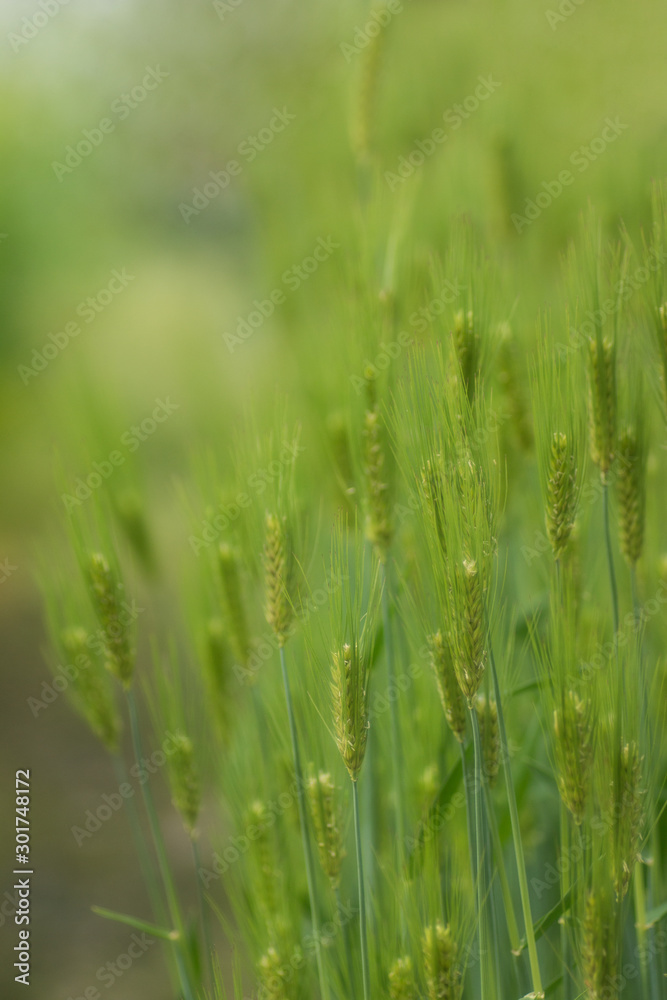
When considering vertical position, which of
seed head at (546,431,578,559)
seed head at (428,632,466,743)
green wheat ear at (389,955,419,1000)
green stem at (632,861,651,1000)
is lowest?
green wheat ear at (389,955,419,1000)

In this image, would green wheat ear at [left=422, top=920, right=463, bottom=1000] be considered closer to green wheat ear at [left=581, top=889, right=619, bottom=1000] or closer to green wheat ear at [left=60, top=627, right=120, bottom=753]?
green wheat ear at [left=581, top=889, right=619, bottom=1000]

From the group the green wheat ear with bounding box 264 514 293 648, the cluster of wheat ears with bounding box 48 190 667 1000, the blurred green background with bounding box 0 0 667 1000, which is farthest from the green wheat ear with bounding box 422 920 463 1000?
the blurred green background with bounding box 0 0 667 1000

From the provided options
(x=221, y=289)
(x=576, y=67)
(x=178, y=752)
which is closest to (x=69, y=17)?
(x=221, y=289)

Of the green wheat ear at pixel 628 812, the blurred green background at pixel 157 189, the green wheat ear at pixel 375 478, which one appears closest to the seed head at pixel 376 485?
the green wheat ear at pixel 375 478

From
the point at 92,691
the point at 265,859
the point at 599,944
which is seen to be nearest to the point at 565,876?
the point at 599,944

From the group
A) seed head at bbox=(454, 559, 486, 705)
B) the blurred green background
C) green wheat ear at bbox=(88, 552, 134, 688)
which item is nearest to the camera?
seed head at bbox=(454, 559, 486, 705)
